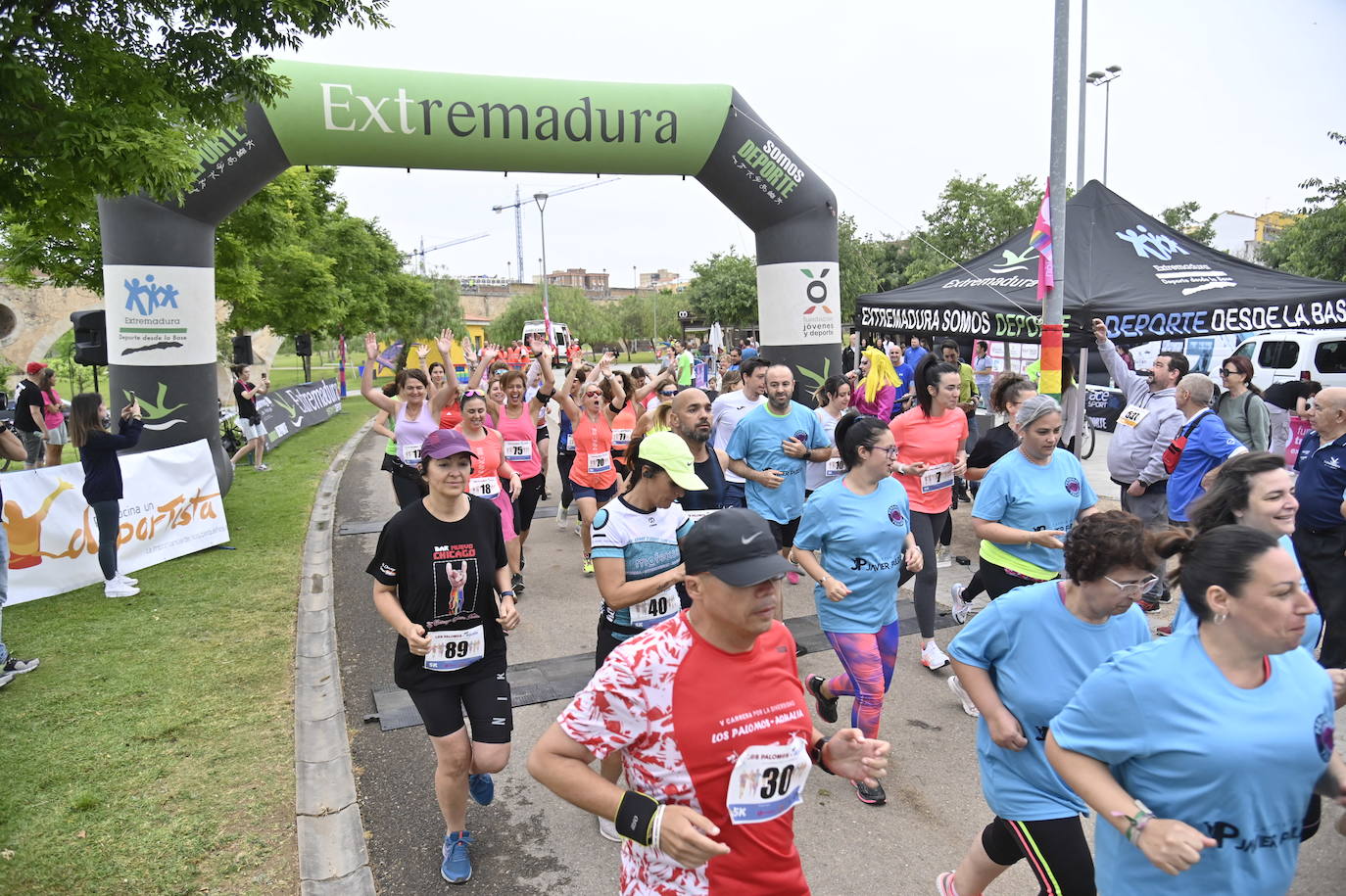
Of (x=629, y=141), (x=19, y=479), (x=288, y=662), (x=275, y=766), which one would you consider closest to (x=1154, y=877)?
(x=275, y=766)

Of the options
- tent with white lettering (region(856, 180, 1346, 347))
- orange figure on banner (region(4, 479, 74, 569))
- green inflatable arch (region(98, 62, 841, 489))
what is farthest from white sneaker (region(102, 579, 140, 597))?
tent with white lettering (region(856, 180, 1346, 347))

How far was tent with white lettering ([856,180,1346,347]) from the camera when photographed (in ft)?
27.3

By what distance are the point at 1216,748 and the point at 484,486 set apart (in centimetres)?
532

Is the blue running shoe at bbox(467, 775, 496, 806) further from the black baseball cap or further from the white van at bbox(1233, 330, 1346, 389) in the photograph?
the white van at bbox(1233, 330, 1346, 389)

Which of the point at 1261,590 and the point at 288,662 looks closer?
the point at 1261,590

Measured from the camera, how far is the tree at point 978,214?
27609 mm

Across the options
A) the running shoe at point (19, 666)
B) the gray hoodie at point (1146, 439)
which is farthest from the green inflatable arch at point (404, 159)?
the gray hoodie at point (1146, 439)

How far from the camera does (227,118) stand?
5.77m

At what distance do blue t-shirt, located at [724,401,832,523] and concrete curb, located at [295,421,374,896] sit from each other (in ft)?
10.4

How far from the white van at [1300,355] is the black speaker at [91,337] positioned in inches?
648

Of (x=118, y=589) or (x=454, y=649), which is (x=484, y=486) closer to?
(x=454, y=649)

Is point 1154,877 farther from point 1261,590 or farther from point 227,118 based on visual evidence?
point 227,118

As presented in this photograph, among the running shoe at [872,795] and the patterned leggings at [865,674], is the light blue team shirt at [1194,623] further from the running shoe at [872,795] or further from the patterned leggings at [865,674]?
the running shoe at [872,795]

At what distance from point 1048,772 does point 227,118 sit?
238 inches
